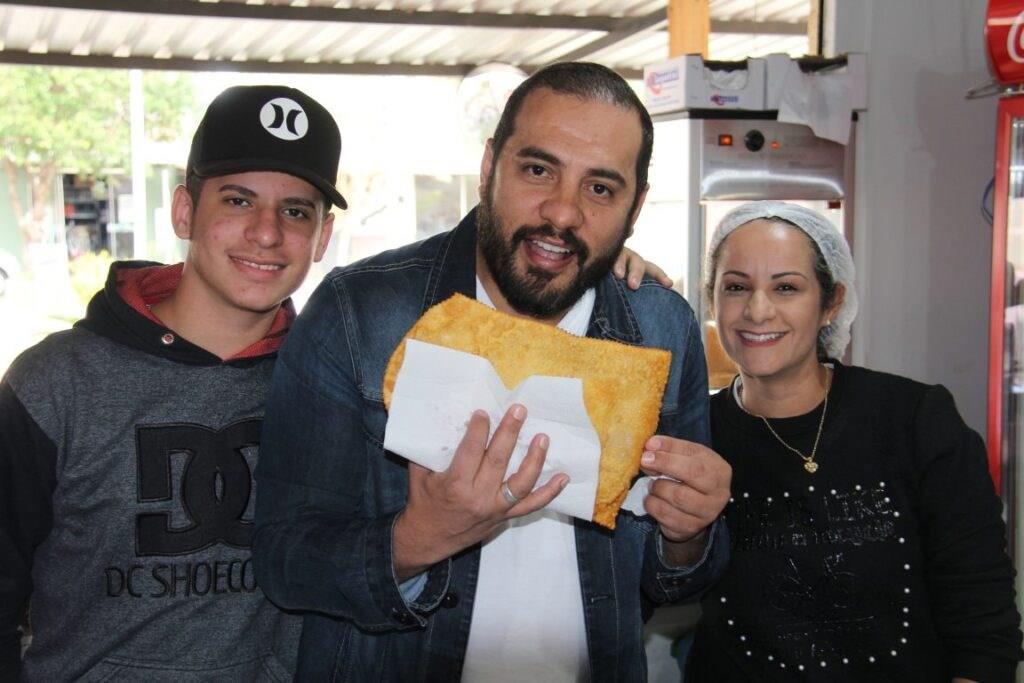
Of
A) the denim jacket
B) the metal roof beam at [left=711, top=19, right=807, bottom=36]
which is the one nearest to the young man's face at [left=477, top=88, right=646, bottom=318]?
the denim jacket

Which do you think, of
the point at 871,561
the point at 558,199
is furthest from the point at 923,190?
the point at 558,199

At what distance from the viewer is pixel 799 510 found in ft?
6.56

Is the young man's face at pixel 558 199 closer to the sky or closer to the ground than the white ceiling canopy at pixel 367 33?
closer to the ground

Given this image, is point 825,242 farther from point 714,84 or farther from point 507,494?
point 714,84

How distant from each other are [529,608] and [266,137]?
103 centimetres

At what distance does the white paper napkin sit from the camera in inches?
52.0

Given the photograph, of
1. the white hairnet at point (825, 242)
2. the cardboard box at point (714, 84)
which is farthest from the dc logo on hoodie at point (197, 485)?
the cardboard box at point (714, 84)

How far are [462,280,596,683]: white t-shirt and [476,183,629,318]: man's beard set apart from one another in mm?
385

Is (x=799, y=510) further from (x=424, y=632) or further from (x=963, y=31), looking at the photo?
(x=963, y=31)

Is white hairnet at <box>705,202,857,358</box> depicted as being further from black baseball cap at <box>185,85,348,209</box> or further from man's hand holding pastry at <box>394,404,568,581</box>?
man's hand holding pastry at <box>394,404,568,581</box>

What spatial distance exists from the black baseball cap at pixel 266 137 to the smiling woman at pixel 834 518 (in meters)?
0.98

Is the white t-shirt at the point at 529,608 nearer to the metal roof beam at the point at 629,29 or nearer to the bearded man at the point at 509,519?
the bearded man at the point at 509,519

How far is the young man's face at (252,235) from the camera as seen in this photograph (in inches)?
69.3

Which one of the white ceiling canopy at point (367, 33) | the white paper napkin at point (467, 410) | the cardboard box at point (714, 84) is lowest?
the white paper napkin at point (467, 410)
